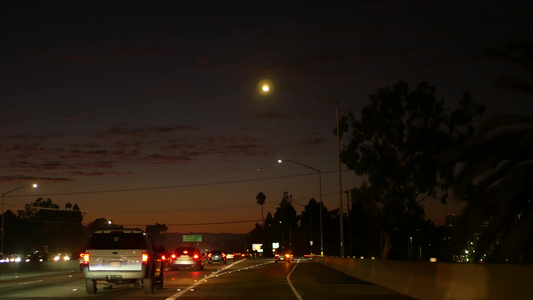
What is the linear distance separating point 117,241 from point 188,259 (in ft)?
80.6

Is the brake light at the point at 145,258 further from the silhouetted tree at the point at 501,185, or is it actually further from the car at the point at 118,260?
the silhouetted tree at the point at 501,185

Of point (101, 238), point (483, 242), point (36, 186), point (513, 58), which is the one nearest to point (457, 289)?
point (483, 242)

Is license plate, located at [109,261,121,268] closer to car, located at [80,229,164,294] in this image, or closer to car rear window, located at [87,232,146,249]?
car, located at [80,229,164,294]

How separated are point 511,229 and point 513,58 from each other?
3897 mm

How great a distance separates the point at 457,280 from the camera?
16203mm

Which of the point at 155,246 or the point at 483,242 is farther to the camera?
the point at 155,246

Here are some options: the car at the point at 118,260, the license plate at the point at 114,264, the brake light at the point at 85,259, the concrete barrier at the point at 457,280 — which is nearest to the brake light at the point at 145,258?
the car at the point at 118,260

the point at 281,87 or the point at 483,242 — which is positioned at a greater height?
the point at 281,87

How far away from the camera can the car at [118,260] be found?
2206 cm

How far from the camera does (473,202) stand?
16.2 m

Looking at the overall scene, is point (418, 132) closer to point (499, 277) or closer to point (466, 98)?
point (466, 98)

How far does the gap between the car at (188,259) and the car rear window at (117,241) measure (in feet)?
79.9

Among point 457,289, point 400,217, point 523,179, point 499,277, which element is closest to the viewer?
point 499,277

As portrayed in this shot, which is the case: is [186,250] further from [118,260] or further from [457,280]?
[457,280]
